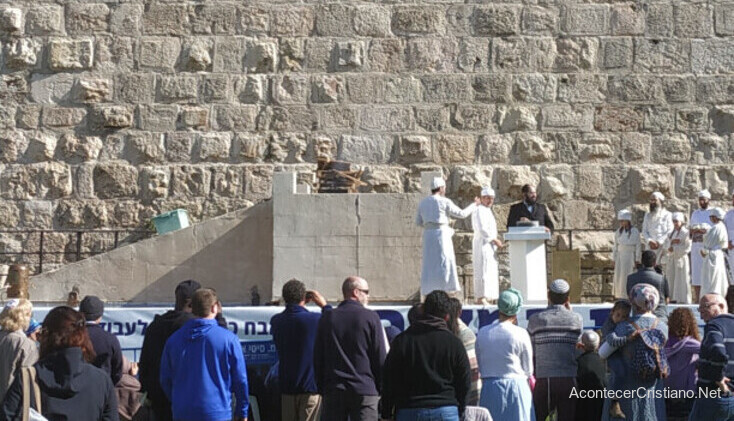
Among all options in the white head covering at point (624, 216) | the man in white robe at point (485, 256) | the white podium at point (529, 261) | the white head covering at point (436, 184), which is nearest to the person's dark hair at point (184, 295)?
the white head covering at point (436, 184)

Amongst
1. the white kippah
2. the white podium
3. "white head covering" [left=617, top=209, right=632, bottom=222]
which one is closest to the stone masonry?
"white head covering" [left=617, top=209, right=632, bottom=222]

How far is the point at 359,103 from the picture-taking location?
17016mm

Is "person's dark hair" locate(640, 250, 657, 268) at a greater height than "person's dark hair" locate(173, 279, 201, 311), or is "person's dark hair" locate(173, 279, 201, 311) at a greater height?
"person's dark hair" locate(640, 250, 657, 268)

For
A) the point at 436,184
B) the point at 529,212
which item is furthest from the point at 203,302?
the point at 529,212

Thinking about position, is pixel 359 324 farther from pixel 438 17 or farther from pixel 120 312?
pixel 438 17

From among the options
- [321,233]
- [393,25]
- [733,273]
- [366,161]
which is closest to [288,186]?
[321,233]

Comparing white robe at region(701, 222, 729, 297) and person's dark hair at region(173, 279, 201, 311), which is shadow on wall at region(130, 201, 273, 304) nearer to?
white robe at region(701, 222, 729, 297)

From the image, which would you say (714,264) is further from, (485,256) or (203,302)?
(203,302)

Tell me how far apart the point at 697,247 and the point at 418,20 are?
17.3 feet

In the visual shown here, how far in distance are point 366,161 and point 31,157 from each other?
500 centimetres

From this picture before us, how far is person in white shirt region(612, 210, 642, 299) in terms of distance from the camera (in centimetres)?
1575

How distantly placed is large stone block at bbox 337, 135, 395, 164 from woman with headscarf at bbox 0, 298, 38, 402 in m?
9.50

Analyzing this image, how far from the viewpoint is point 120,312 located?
9844 millimetres

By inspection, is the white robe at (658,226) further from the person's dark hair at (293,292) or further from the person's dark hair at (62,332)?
the person's dark hair at (62,332)
